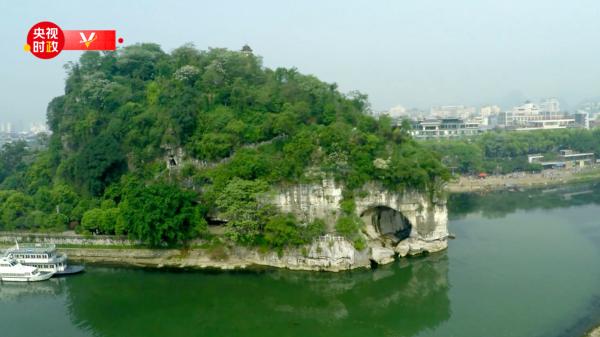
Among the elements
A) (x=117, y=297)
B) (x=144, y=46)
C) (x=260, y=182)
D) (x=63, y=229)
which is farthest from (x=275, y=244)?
(x=144, y=46)

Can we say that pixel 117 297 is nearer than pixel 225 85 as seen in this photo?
Yes

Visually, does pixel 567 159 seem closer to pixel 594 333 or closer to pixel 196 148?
pixel 594 333

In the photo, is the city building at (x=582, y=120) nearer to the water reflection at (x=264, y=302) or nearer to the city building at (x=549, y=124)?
the city building at (x=549, y=124)

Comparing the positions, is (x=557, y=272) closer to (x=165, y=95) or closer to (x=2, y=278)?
(x=165, y=95)

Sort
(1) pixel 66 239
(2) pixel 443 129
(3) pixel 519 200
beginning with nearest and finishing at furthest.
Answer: (1) pixel 66 239 → (3) pixel 519 200 → (2) pixel 443 129

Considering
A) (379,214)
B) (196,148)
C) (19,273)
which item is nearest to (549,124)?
(379,214)

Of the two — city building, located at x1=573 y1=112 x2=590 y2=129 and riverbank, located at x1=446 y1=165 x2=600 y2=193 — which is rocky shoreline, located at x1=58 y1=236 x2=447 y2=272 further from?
city building, located at x1=573 y1=112 x2=590 y2=129

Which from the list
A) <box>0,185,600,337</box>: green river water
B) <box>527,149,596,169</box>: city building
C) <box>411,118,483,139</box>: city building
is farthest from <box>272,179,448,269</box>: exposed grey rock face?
<box>411,118,483,139</box>: city building
